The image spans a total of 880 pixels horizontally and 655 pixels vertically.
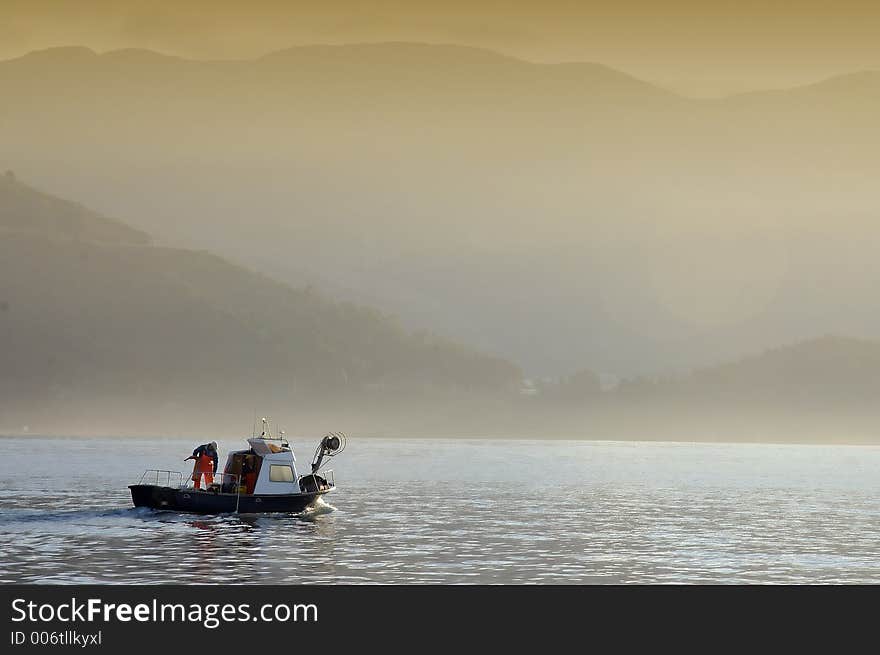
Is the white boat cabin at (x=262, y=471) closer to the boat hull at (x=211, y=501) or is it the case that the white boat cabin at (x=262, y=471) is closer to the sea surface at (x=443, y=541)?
the boat hull at (x=211, y=501)

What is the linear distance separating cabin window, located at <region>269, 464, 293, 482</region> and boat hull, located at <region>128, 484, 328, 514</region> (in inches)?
87.4

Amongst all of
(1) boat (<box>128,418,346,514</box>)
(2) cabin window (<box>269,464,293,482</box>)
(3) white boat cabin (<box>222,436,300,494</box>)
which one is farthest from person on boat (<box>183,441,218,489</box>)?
(2) cabin window (<box>269,464,293,482</box>)

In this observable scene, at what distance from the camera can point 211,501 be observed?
314ft

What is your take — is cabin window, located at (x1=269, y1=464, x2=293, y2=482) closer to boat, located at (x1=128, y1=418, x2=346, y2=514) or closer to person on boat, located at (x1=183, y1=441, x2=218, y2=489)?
boat, located at (x1=128, y1=418, x2=346, y2=514)

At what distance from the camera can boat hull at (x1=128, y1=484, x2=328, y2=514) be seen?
95000 millimetres

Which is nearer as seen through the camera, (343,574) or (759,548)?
(343,574)

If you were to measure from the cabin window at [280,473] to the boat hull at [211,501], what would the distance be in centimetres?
222
